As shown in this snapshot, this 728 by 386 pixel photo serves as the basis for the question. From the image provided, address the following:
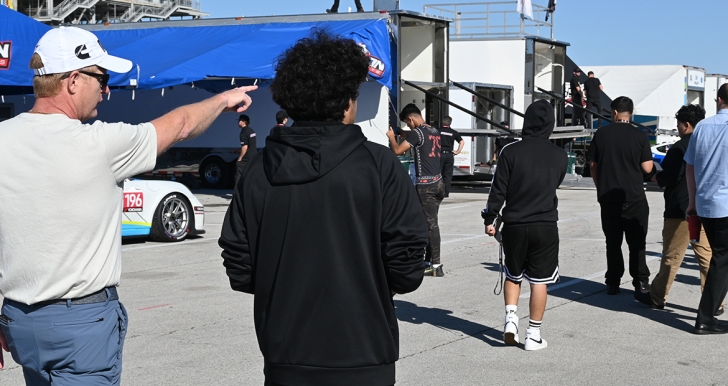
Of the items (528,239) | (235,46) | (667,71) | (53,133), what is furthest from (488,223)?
(667,71)

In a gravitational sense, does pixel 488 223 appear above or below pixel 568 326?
above

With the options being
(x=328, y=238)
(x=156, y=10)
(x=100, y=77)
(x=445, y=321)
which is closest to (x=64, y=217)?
(x=100, y=77)

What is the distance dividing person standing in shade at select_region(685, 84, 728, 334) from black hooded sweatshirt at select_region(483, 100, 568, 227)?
42.3 inches

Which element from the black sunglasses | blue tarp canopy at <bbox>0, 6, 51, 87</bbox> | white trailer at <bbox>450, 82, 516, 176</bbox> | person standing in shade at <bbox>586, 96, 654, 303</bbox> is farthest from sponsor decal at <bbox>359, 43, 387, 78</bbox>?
the black sunglasses

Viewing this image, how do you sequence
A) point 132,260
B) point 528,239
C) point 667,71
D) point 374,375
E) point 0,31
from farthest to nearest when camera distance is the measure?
point 667,71 < point 0,31 < point 132,260 < point 528,239 < point 374,375

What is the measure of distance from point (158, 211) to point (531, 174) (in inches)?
277

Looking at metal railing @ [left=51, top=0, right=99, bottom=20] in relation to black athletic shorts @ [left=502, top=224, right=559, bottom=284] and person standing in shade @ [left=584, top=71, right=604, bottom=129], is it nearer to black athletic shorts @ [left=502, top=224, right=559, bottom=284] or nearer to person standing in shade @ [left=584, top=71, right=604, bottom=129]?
person standing in shade @ [left=584, top=71, right=604, bottom=129]

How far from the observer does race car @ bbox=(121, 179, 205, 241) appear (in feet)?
39.2

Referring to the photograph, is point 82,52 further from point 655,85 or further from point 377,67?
point 655,85

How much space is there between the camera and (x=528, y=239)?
6441 mm

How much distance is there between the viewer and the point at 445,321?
24.3 ft

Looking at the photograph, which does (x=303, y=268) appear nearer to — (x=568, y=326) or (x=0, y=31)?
(x=568, y=326)

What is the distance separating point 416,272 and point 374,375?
1.23 feet

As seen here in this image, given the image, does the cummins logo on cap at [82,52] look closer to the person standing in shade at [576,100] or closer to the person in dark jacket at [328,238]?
the person in dark jacket at [328,238]
